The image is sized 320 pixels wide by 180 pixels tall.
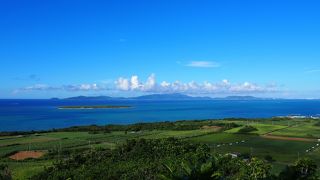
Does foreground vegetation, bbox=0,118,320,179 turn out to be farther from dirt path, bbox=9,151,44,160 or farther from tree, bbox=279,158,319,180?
dirt path, bbox=9,151,44,160

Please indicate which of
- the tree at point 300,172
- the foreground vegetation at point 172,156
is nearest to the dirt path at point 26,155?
the foreground vegetation at point 172,156

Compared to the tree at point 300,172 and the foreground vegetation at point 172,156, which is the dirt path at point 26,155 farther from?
the tree at point 300,172

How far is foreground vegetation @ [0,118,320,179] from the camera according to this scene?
3566 centimetres

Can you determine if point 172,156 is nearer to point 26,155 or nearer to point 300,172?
point 300,172

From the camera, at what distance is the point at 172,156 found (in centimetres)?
4734

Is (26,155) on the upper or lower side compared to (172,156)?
lower

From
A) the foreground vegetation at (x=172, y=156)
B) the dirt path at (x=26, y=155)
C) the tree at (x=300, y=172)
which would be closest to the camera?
the tree at (x=300, y=172)

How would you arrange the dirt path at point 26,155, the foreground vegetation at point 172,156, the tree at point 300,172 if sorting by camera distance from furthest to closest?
the dirt path at point 26,155 < the foreground vegetation at point 172,156 < the tree at point 300,172

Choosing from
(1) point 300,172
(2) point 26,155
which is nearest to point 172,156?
(1) point 300,172

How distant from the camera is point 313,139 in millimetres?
70250

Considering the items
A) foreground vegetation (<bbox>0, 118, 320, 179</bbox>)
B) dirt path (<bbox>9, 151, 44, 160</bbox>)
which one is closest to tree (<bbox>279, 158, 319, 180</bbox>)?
foreground vegetation (<bbox>0, 118, 320, 179</bbox>)

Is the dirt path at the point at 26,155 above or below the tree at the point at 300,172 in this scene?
below

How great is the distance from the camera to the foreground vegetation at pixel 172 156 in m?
35.7

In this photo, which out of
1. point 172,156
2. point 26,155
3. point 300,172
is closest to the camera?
point 300,172
